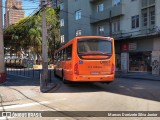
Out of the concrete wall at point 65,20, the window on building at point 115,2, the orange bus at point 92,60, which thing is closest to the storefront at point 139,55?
the window on building at point 115,2

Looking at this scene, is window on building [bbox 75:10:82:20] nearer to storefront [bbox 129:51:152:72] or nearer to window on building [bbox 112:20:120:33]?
window on building [bbox 112:20:120:33]

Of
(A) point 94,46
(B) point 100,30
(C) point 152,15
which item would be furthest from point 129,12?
(A) point 94,46

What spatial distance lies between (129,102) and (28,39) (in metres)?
51.5

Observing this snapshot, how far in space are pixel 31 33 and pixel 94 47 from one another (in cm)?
4392

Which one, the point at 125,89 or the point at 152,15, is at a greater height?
the point at 152,15

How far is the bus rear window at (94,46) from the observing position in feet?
Result: 53.7

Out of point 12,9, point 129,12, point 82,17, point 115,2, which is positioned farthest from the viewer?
point 82,17

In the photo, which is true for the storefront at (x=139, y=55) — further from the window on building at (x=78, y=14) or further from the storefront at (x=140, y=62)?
the window on building at (x=78, y=14)

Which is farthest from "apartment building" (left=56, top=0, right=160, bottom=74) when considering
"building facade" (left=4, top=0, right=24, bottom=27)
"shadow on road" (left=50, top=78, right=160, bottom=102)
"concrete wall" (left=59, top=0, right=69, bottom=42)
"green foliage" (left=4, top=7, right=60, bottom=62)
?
"green foliage" (left=4, top=7, right=60, bottom=62)

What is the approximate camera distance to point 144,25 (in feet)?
110

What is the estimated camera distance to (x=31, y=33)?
193 feet

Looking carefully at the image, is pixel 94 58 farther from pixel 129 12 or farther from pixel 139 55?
pixel 129 12

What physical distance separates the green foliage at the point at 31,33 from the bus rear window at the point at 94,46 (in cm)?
4252

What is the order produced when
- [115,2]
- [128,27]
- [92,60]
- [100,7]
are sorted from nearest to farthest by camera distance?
[92,60]
[128,27]
[115,2]
[100,7]
